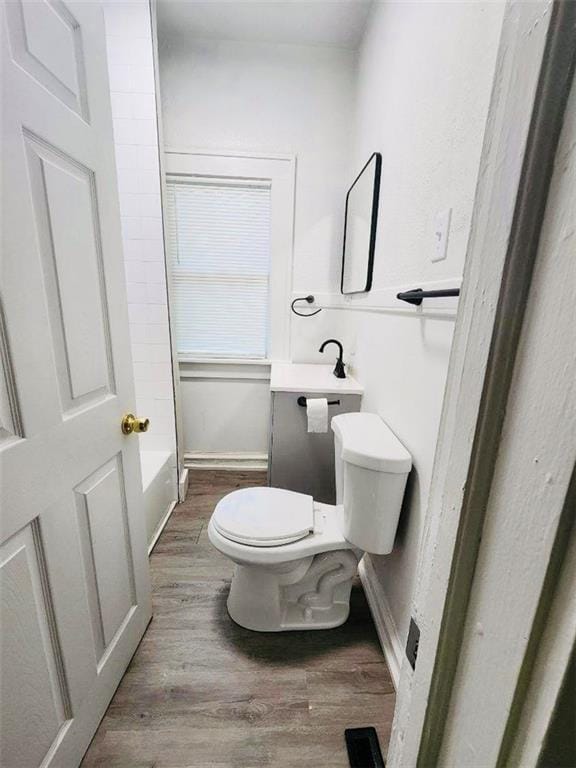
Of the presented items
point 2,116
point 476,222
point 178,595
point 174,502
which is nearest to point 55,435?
point 2,116

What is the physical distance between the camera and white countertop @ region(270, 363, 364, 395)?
1620 millimetres

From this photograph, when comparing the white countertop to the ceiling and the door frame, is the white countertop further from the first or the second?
the ceiling

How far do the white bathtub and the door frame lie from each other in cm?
146

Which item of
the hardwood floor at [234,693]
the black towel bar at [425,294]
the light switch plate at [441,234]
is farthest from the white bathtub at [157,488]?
the light switch plate at [441,234]

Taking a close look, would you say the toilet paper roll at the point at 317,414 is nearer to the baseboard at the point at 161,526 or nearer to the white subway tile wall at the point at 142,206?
the white subway tile wall at the point at 142,206

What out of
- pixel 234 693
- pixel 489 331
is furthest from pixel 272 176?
pixel 234 693

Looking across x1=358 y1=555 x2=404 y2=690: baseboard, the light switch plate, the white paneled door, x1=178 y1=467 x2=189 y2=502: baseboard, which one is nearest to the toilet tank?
x1=358 y1=555 x2=404 y2=690: baseboard

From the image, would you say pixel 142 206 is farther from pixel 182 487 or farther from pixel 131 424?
pixel 182 487

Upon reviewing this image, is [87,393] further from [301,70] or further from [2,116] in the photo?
[301,70]

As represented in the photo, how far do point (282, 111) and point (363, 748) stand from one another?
288cm

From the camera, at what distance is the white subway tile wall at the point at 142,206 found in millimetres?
1514

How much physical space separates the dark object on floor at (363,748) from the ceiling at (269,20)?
296 cm

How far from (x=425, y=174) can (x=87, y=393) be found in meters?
1.15

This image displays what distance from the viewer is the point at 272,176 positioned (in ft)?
6.59
